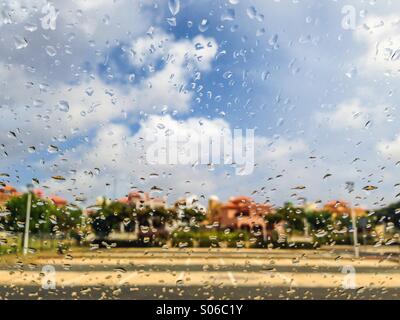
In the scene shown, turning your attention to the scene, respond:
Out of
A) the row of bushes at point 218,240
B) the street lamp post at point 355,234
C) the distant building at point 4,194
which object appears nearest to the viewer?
the distant building at point 4,194

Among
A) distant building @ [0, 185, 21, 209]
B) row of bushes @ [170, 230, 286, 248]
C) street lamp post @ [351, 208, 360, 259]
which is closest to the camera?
distant building @ [0, 185, 21, 209]

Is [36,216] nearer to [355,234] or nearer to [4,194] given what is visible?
[4,194]

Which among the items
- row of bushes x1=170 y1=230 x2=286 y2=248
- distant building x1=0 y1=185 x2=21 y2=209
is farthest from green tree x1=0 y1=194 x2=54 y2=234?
row of bushes x1=170 y1=230 x2=286 y2=248

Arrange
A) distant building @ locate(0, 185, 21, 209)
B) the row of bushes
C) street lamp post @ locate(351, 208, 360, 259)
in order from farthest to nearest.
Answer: street lamp post @ locate(351, 208, 360, 259) < the row of bushes < distant building @ locate(0, 185, 21, 209)

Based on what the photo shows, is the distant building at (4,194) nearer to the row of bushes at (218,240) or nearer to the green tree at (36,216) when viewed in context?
the green tree at (36,216)

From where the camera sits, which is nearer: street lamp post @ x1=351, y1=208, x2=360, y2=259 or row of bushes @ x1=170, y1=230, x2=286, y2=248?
row of bushes @ x1=170, y1=230, x2=286, y2=248

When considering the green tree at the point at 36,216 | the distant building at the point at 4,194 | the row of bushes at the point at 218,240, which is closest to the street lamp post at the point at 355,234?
the row of bushes at the point at 218,240

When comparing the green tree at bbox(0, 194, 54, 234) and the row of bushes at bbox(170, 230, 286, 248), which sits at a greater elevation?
the green tree at bbox(0, 194, 54, 234)

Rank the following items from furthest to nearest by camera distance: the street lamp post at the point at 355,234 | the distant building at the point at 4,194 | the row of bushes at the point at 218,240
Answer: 1. the street lamp post at the point at 355,234
2. the row of bushes at the point at 218,240
3. the distant building at the point at 4,194

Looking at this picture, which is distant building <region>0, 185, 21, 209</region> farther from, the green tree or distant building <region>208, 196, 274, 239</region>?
distant building <region>208, 196, 274, 239</region>

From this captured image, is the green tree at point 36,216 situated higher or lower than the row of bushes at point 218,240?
higher

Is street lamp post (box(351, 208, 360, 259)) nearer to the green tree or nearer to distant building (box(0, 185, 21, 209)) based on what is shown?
the green tree
